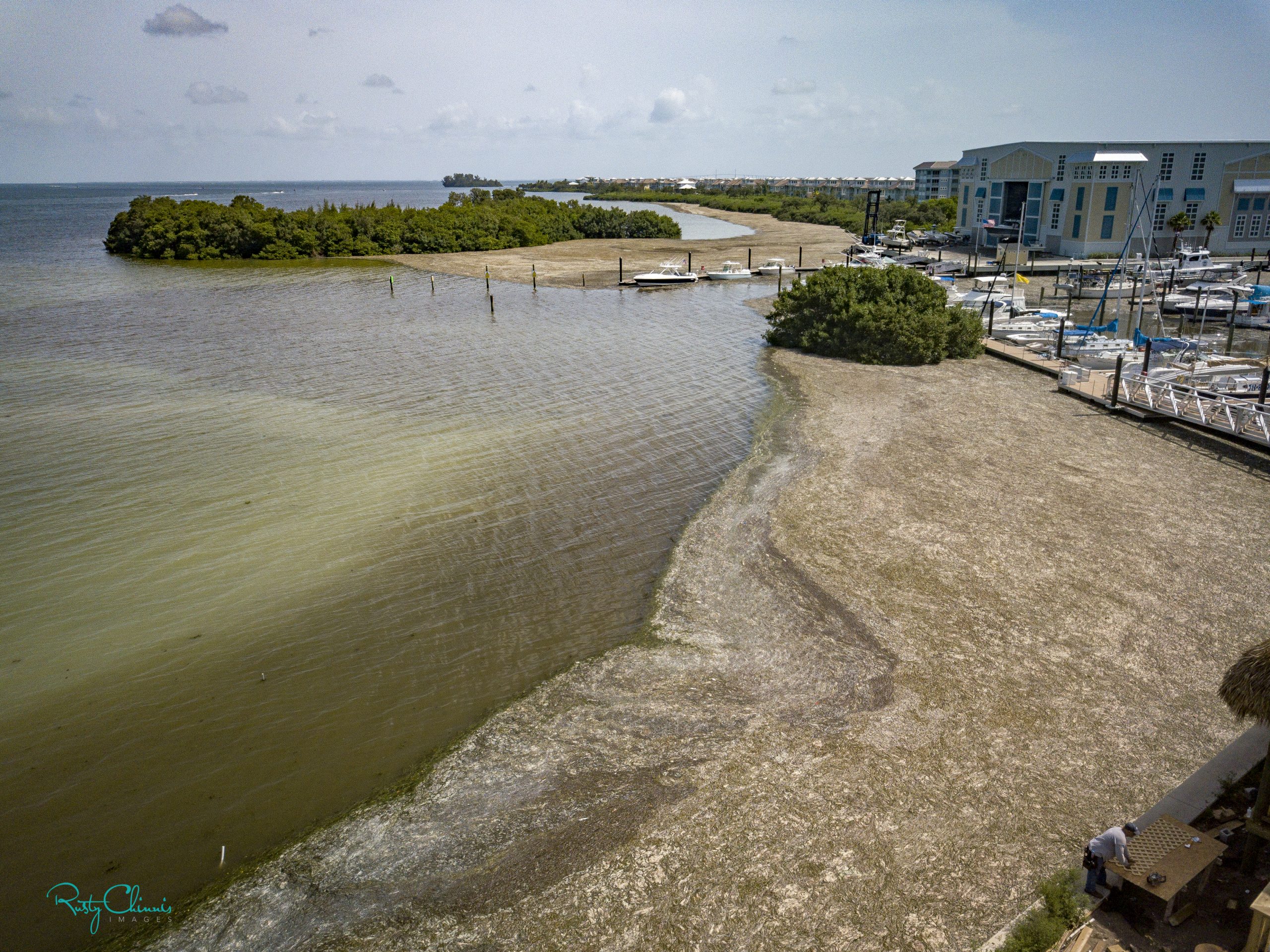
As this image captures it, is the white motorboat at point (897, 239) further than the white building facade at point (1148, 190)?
Yes

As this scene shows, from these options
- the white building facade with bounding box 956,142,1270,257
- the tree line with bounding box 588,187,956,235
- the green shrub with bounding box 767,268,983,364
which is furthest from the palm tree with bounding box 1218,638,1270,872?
the tree line with bounding box 588,187,956,235

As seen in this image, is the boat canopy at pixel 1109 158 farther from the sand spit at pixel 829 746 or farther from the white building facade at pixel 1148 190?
the sand spit at pixel 829 746

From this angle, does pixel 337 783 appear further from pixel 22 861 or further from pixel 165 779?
pixel 22 861

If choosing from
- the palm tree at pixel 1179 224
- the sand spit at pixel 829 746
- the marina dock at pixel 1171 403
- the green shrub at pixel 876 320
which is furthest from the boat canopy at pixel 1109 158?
the sand spit at pixel 829 746

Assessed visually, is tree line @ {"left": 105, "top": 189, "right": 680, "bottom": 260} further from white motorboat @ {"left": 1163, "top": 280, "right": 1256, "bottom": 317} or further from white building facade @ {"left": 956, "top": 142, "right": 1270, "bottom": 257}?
white motorboat @ {"left": 1163, "top": 280, "right": 1256, "bottom": 317}

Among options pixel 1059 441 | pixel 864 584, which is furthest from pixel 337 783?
pixel 1059 441

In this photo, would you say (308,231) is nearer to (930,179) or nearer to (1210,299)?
(1210,299)

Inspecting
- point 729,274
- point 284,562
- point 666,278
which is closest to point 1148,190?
point 729,274
